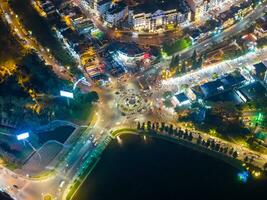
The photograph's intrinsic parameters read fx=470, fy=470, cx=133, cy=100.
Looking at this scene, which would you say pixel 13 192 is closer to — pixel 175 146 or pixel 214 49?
pixel 175 146

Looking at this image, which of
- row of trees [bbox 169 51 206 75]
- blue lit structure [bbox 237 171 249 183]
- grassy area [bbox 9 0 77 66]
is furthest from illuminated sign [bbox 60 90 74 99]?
blue lit structure [bbox 237 171 249 183]

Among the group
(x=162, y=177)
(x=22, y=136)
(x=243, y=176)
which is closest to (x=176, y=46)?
(x=162, y=177)

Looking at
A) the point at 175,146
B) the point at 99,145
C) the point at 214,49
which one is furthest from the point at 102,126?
the point at 214,49

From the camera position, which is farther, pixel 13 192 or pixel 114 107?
pixel 114 107

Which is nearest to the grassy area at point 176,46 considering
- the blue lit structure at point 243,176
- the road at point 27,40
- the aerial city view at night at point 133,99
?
the aerial city view at night at point 133,99

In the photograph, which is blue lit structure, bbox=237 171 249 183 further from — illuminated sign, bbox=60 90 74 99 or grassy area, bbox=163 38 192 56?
illuminated sign, bbox=60 90 74 99

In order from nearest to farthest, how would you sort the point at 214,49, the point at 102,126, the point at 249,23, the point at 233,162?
the point at 233,162 < the point at 102,126 < the point at 214,49 < the point at 249,23

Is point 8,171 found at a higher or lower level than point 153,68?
lower

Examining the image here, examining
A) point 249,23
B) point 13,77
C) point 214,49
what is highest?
point 249,23

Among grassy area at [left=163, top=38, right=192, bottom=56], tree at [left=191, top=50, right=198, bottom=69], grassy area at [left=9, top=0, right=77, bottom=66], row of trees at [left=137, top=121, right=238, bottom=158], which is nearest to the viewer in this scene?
row of trees at [left=137, top=121, right=238, bottom=158]
